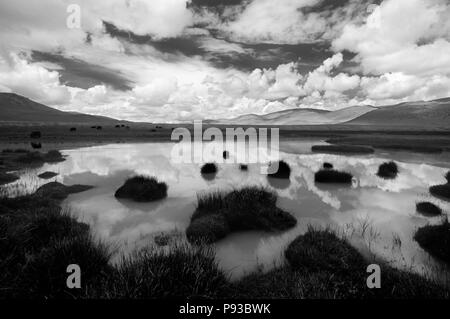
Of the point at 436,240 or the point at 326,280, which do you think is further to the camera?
the point at 436,240

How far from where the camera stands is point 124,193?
14.9 metres

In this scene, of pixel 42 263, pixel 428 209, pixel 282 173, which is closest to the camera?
pixel 42 263

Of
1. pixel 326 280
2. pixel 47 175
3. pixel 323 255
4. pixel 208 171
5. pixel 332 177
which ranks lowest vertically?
pixel 326 280

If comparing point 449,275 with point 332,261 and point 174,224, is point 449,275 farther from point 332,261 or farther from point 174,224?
point 174,224

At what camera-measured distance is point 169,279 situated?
17.7 ft

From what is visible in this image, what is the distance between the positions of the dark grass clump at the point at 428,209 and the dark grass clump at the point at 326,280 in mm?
7093

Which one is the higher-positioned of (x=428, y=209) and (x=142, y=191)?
(x=142, y=191)

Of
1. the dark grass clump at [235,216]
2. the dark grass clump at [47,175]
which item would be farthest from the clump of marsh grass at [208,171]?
the dark grass clump at [47,175]

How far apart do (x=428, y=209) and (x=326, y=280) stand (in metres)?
9.88

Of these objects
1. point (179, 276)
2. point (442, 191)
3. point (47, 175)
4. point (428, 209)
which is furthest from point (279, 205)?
point (47, 175)

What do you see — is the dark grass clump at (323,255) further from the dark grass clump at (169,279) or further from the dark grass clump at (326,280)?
the dark grass clump at (169,279)

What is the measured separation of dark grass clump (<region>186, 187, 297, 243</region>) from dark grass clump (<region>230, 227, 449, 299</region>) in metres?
2.54

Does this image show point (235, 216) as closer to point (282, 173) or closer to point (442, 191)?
point (282, 173)

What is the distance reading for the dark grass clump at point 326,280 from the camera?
5.62 metres
